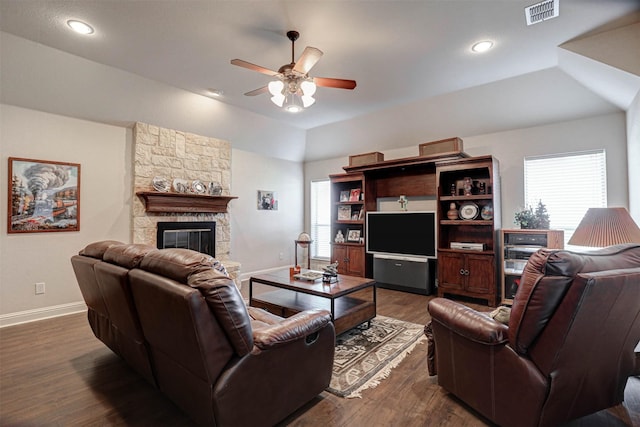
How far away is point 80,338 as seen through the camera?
3.16 m

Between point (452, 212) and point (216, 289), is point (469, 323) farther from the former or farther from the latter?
point (452, 212)

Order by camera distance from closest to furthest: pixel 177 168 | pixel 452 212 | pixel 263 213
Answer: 1. pixel 452 212
2. pixel 177 168
3. pixel 263 213

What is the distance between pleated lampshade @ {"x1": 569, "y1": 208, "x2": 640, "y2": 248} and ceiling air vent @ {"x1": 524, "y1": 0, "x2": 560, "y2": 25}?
1808 mm

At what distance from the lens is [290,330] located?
1.79 m

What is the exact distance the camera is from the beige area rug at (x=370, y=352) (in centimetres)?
230

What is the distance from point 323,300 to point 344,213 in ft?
9.60

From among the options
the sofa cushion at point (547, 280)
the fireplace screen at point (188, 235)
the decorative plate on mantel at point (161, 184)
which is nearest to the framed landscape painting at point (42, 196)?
the decorative plate on mantel at point (161, 184)

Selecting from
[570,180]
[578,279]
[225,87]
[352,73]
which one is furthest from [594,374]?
[225,87]

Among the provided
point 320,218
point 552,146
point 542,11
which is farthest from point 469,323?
point 320,218

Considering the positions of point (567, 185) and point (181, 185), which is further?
point (181, 185)

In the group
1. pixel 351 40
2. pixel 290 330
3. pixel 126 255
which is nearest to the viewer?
pixel 290 330

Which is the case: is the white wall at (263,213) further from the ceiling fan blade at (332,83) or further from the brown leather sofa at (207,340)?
the brown leather sofa at (207,340)

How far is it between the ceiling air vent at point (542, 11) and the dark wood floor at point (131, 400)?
312 centimetres

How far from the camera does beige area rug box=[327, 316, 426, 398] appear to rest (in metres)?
2.30
